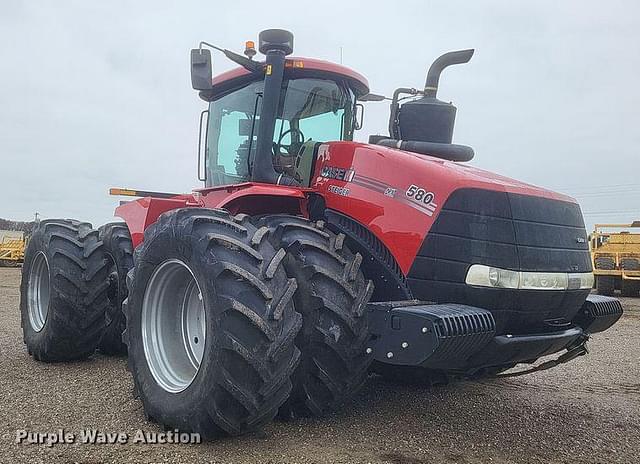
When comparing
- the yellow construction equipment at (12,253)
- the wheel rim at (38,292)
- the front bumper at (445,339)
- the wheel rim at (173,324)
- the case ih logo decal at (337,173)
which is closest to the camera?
the front bumper at (445,339)

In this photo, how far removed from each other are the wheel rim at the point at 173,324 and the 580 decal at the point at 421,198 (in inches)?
60.8

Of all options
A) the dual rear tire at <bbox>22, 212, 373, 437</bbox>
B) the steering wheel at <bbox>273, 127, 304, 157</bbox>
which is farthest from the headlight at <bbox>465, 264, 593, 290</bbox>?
the steering wheel at <bbox>273, 127, 304, 157</bbox>

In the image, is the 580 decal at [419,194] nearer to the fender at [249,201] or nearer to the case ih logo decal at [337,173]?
the case ih logo decal at [337,173]

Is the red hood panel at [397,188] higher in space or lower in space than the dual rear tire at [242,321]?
higher

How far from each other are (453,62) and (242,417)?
316 cm

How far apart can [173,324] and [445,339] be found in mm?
2003

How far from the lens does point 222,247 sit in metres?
3.51

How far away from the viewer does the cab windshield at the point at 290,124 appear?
16.1 ft

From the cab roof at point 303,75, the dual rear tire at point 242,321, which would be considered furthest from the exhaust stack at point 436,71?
the dual rear tire at point 242,321

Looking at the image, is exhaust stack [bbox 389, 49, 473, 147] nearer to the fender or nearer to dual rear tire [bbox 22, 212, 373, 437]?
the fender

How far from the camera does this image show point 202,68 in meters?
4.54

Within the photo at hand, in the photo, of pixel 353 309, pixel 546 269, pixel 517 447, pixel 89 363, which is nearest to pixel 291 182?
pixel 353 309

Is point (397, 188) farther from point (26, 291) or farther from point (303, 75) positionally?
point (26, 291)

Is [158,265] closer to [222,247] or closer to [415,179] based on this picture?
[222,247]
